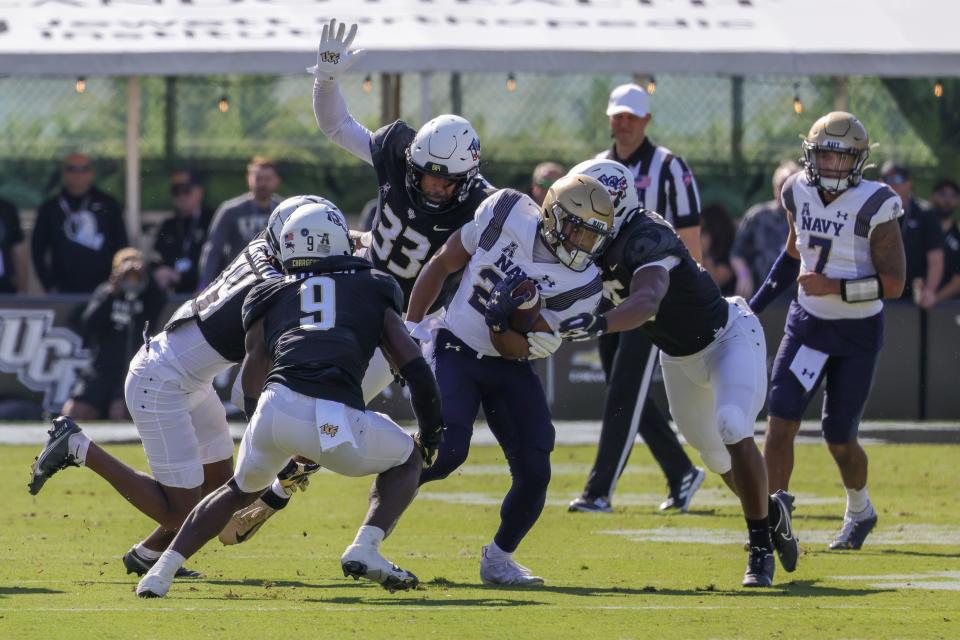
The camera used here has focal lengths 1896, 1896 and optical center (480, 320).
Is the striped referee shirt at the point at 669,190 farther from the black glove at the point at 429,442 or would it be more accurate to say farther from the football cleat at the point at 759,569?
the black glove at the point at 429,442

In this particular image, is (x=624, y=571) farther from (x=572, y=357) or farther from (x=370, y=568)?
(x=572, y=357)

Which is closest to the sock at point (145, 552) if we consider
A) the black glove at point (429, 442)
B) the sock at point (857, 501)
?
the black glove at point (429, 442)

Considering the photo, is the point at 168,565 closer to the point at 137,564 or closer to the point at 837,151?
the point at 137,564

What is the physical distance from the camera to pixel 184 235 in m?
15.0

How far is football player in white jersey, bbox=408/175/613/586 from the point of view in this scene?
279 inches

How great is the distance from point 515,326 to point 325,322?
0.91m

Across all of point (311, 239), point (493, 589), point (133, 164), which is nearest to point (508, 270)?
point (311, 239)

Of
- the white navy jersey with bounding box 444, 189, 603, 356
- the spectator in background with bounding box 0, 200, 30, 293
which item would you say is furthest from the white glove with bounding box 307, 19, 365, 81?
the spectator in background with bounding box 0, 200, 30, 293

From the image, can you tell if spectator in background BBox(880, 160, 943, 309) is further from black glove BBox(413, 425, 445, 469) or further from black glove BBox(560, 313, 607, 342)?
black glove BBox(413, 425, 445, 469)

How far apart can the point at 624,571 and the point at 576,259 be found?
4.36ft

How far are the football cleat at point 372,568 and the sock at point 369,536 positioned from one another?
0.02 meters

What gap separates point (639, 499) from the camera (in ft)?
34.3

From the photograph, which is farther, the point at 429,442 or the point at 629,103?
the point at 629,103

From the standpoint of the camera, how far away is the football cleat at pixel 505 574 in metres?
7.16
